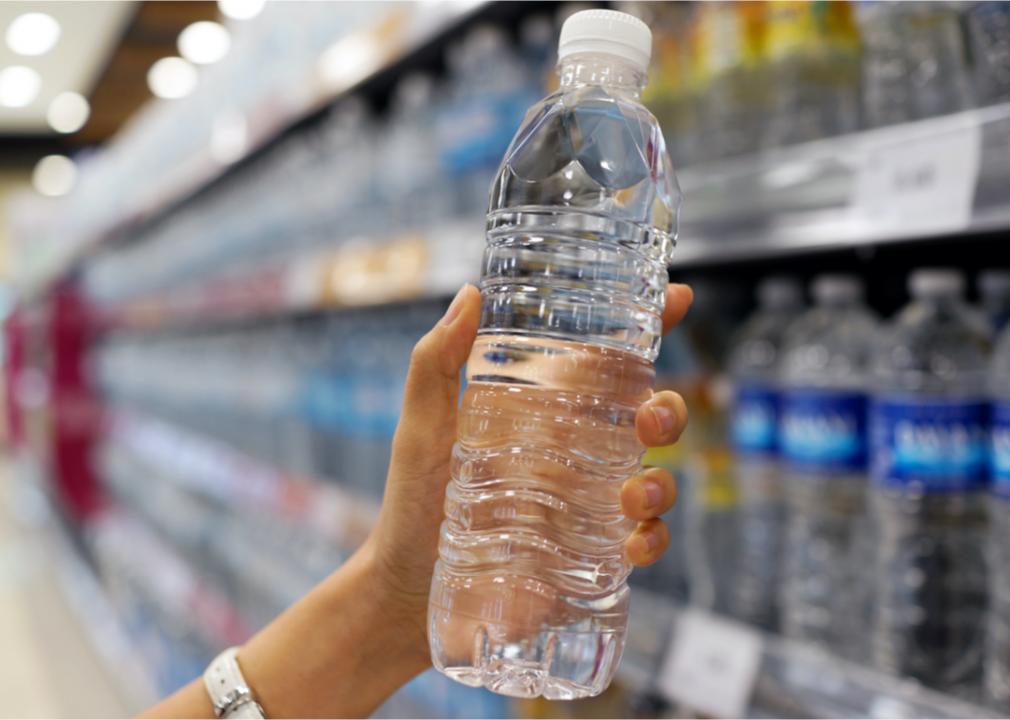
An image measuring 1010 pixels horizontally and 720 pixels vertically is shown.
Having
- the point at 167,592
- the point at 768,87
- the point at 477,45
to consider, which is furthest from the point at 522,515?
the point at 167,592

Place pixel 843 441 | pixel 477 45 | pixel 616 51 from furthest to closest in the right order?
pixel 477 45
pixel 843 441
pixel 616 51

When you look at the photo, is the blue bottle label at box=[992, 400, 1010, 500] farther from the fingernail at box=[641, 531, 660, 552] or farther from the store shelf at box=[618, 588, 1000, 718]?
the fingernail at box=[641, 531, 660, 552]

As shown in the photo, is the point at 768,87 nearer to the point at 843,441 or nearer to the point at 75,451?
the point at 843,441

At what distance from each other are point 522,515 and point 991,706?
0.59m

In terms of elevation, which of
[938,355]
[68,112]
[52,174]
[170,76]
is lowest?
[938,355]

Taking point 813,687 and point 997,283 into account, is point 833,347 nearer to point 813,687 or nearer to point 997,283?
point 997,283

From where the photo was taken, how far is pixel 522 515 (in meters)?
0.85

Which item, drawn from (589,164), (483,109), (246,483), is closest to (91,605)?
(246,483)

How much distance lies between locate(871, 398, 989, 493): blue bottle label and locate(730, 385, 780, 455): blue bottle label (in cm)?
25

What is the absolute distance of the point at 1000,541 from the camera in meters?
1.01

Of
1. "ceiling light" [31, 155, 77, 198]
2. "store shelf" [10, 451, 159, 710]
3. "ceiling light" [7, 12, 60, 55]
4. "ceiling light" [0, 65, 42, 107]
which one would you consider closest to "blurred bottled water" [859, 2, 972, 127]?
"store shelf" [10, 451, 159, 710]

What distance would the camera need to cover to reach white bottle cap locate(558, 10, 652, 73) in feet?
2.31

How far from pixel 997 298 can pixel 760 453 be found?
358 millimetres

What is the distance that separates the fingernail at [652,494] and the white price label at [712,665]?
40cm
